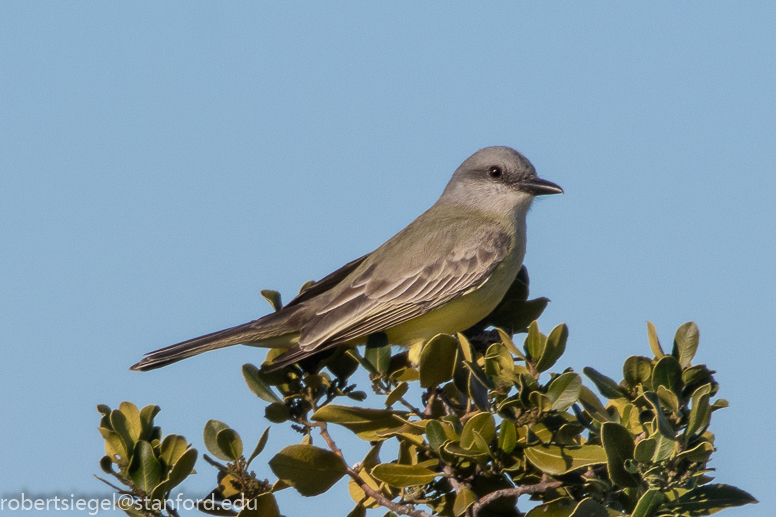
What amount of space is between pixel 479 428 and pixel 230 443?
1.10 meters

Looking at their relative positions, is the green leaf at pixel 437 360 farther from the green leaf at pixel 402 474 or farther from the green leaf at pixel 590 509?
the green leaf at pixel 590 509

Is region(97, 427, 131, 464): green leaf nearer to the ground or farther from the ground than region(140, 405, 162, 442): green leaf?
nearer to the ground

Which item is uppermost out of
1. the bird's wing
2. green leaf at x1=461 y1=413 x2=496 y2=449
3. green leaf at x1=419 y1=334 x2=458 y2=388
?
the bird's wing

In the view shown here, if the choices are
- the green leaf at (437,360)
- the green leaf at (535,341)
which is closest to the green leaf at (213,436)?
the green leaf at (437,360)

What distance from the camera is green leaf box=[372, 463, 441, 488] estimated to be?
3.87 meters

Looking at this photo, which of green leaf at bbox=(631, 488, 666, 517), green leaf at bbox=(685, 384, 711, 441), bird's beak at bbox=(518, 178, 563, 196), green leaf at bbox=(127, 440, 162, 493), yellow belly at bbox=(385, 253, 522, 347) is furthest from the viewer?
bird's beak at bbox=(518, 178, 563, 196)

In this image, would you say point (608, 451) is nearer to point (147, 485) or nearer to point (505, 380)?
point (505, 380)

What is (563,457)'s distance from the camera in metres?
3.63

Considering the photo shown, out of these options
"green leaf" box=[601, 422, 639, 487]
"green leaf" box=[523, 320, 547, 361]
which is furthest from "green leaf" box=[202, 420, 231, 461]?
"green leaf" box=[601, 422, 639, 487]

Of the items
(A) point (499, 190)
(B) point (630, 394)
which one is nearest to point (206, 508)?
(B) point (630, 394)

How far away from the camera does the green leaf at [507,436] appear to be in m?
3.77

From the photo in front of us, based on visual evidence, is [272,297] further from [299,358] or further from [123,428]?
[123,428]

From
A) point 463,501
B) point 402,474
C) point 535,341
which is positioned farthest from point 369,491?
point 535,341

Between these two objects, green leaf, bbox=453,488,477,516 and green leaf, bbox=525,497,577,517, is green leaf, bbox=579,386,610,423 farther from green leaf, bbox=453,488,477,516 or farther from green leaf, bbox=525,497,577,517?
green leaf, bbox=453,488,477,516
